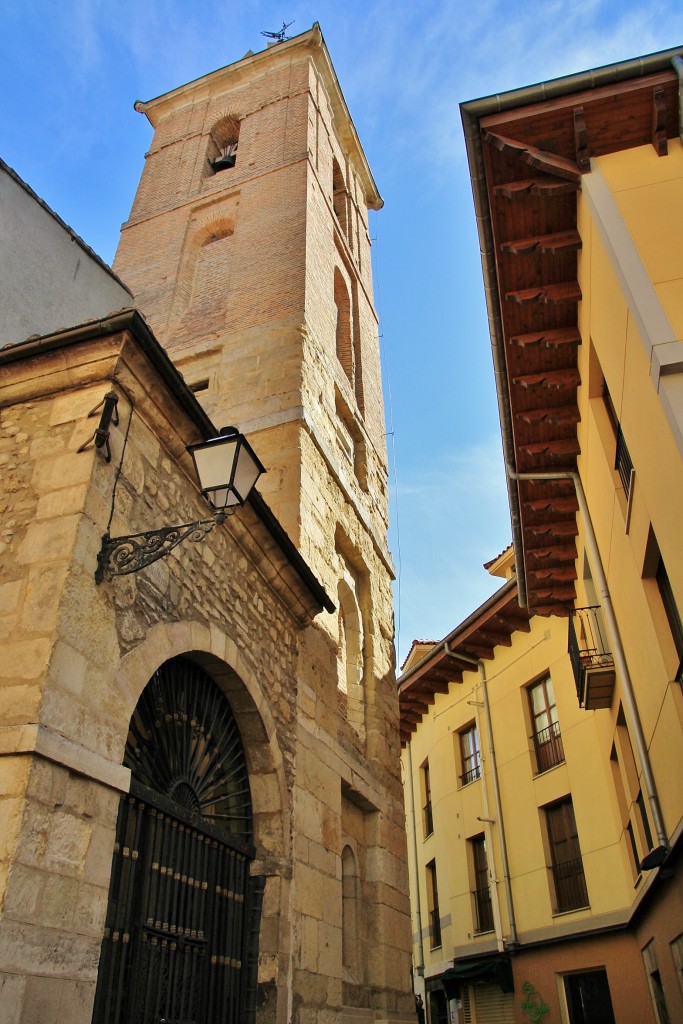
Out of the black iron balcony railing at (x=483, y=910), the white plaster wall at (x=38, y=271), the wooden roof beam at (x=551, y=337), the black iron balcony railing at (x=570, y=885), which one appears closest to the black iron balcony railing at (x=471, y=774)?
the black iron balcony railing at (x=483, y=910)

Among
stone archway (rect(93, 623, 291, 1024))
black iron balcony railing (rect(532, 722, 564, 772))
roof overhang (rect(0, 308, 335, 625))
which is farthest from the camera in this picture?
black iron balcony railing (rect(532, 722, 564, 772))

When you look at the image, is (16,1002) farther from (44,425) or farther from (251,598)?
(251,598)

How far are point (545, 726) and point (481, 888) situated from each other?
329cm

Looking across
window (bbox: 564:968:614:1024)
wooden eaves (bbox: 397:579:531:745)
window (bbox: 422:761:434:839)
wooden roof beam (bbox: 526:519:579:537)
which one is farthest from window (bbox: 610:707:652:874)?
window (bbox: 422:761:434:839)

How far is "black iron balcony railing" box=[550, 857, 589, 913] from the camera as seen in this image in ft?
38.6

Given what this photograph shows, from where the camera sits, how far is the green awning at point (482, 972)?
41.0 ft

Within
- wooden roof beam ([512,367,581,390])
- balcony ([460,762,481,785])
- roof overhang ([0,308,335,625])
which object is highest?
wooden roof beam ([512,367,581,390])

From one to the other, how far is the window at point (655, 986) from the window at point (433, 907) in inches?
261

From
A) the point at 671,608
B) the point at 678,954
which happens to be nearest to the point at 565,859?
the point at 678,954

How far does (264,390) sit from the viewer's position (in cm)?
959

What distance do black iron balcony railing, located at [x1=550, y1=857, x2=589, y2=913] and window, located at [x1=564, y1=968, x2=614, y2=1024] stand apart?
898mm

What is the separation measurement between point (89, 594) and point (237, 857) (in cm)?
256

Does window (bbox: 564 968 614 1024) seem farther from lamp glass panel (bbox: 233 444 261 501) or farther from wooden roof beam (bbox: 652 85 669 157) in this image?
wooden roof beam (bbox: 652 85 669 157)

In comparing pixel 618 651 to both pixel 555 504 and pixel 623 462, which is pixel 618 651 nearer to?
pixel 623 462
